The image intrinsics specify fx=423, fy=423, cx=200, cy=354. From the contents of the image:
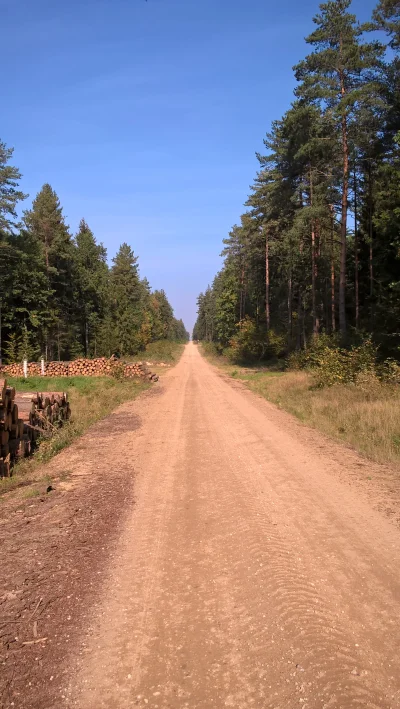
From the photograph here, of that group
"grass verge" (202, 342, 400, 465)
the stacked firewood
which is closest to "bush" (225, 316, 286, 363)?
"grass verge" (202, 342, 400, 465)

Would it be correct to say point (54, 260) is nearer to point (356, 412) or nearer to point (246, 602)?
point (356, 412)

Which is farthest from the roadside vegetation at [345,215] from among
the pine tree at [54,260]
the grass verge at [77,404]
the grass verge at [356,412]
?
the pine tree at [54,260]

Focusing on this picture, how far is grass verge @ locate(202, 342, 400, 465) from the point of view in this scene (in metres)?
8.71

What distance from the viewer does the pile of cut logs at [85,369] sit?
25.0 m

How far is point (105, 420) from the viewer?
41.8ft

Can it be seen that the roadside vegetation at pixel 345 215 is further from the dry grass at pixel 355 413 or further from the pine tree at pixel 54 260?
the pine tree at pixel 54 260

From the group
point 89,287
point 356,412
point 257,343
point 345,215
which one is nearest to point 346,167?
point 345,215

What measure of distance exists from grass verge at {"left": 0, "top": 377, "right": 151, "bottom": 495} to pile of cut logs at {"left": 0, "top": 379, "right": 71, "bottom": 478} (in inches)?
8.5

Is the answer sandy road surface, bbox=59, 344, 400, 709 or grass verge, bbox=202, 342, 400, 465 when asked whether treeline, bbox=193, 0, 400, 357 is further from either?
sandy road surface, bbox=59, 344, 400, 709

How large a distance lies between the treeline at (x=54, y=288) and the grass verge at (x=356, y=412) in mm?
21657

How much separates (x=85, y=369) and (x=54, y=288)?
→ 1903cm

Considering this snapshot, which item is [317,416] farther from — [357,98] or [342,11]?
[342,11]

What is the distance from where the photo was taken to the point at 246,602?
3469 millimetres

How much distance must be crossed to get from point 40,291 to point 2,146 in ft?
39.2
